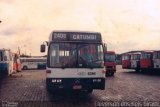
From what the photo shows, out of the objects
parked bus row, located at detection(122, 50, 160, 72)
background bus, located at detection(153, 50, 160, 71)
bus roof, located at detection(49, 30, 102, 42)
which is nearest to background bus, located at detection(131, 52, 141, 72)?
parked bus row, located at detection(122, 50, 160, 72)

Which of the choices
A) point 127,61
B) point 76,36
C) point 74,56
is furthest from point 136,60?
point 74,56

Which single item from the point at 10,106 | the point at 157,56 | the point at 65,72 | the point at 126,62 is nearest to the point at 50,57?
the point at 65,72

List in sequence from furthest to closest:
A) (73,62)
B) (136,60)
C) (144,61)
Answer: (136,60), (144,61), (73,62)

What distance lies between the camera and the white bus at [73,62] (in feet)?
51.0

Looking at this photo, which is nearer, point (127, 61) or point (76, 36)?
point (76, 36)

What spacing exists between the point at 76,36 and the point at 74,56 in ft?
3.24

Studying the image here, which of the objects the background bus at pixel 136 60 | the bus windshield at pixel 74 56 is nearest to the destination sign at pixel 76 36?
the bus windshield at pixel 74 56

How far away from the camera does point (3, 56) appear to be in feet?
104

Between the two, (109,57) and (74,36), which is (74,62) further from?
(109,57)

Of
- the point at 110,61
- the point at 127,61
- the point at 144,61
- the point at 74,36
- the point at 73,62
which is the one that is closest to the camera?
the point at 73,62

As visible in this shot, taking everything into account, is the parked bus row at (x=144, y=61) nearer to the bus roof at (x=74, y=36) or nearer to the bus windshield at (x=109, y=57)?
the bus windshield at (x=109, y=57)

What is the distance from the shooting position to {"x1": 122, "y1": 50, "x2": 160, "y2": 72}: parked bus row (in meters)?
38.3

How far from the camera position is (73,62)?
15664 mm

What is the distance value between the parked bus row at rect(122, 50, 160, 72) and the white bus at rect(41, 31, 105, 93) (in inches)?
899
